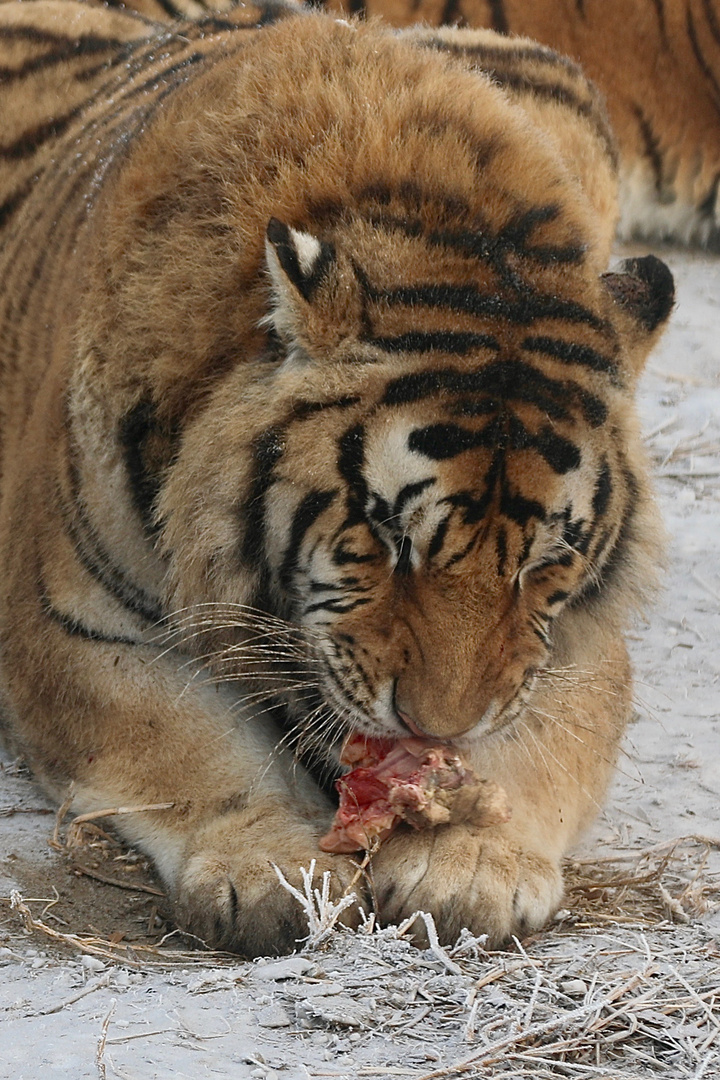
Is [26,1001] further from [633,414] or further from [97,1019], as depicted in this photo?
[633,414]

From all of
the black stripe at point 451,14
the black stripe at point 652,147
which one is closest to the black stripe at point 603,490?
the black stripe at point 451,14

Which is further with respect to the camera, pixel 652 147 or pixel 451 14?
pixel 652 147

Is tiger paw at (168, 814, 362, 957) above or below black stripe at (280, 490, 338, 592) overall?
below

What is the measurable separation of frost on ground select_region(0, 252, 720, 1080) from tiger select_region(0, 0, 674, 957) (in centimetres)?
11

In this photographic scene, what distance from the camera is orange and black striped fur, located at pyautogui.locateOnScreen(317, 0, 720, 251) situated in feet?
24.4

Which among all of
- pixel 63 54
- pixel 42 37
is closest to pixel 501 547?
pixel 63 54

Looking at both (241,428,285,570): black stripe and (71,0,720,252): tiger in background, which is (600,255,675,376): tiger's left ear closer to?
(241,428,285,570): black stripe

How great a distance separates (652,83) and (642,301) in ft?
16.6

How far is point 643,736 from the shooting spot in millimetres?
3877

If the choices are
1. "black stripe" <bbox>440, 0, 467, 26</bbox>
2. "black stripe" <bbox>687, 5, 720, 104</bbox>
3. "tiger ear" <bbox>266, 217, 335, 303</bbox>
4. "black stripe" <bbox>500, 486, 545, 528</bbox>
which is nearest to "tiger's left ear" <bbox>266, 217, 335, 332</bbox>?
"tiger ear" <bbox>266, 217, 335, 303</bbox>

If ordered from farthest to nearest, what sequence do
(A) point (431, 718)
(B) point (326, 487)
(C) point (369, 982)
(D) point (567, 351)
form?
1. (D) point (567, 351)
2. (B) point (326, 487)
3. (A) point (431, 718)
4. (C) point (369, 982)

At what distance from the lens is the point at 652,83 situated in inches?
304

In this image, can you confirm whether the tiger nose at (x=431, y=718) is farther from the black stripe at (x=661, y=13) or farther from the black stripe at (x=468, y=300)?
the black stripe at (x=661, y=13)

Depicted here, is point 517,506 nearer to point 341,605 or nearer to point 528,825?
point 341,605
